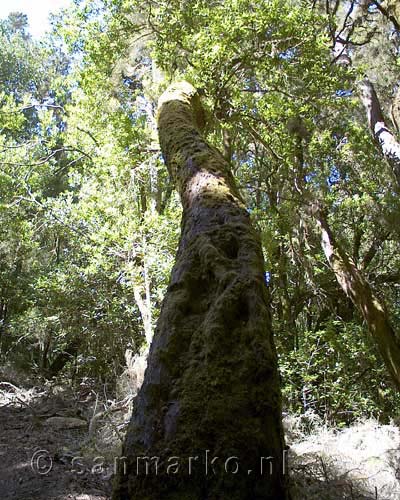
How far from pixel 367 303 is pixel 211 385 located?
25.0 feet

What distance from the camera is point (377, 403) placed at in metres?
11.5

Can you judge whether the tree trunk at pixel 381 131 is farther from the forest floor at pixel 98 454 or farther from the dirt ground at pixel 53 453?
the dirt ground at pixel 53 453

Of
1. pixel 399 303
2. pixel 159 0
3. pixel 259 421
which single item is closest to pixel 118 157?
Answer: pixel 159 0

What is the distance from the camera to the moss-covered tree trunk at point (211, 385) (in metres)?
1.77

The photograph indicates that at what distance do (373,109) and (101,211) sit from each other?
6.56 metres

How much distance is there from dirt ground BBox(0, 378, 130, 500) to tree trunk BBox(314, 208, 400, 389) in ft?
16.6

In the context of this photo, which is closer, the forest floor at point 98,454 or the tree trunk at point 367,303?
the forest floor at point 98,454

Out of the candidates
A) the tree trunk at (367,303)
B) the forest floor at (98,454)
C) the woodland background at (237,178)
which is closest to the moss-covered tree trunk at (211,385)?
the forest floor at (98,454)

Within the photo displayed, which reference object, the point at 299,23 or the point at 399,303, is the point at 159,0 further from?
the point at 399,303

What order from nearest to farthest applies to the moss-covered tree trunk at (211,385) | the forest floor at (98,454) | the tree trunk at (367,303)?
the moss-covered tree trunk at (211,385), the forest floor at (98,454), the tree trunk at (367,303)

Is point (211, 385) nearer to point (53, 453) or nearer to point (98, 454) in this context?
point (98, 454)

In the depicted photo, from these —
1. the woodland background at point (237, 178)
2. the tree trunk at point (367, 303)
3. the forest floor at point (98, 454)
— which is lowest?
the forest floor at point (98, 454)

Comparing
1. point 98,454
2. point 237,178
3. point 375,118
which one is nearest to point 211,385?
point 98,454

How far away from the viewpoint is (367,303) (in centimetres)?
890
